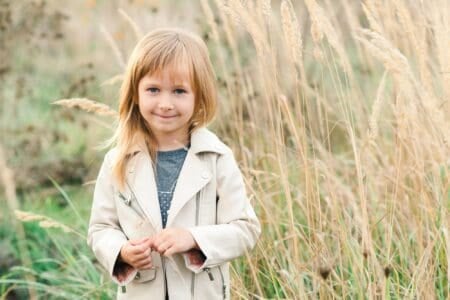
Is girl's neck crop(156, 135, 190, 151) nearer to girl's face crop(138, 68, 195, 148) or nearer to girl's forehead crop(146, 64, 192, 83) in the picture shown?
girl's face crop(138, 68, 195, 148)

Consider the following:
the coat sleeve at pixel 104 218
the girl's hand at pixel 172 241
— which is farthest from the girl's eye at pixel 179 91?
the girl's hand at pixel 172 241

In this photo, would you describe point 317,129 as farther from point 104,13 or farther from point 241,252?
point 104,13

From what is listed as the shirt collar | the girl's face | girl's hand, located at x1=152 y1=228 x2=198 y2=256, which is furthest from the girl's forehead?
girl's hand, located at x1=152 y1=228 x2=198 y2=256

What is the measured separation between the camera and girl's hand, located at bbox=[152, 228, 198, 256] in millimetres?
2582

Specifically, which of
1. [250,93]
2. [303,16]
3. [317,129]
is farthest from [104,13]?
[250,93]

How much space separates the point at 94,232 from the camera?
→ 2.82m

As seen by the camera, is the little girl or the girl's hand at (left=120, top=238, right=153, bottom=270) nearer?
the girl's hand at (left=120, top=238, right=153, bottom=270)

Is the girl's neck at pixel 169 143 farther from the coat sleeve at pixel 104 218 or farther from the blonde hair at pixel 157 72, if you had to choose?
the coat sleeve at pixel 104 218

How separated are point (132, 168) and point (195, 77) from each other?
0.32 meters

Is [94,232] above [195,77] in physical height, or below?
below

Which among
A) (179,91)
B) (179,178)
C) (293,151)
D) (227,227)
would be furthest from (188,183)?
(293,151)

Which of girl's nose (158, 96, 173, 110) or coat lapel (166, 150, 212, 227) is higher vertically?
girl's nose (158, 96, 173, 110)

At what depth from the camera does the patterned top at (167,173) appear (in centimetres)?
278

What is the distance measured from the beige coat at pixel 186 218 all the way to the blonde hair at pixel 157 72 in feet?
0.15
